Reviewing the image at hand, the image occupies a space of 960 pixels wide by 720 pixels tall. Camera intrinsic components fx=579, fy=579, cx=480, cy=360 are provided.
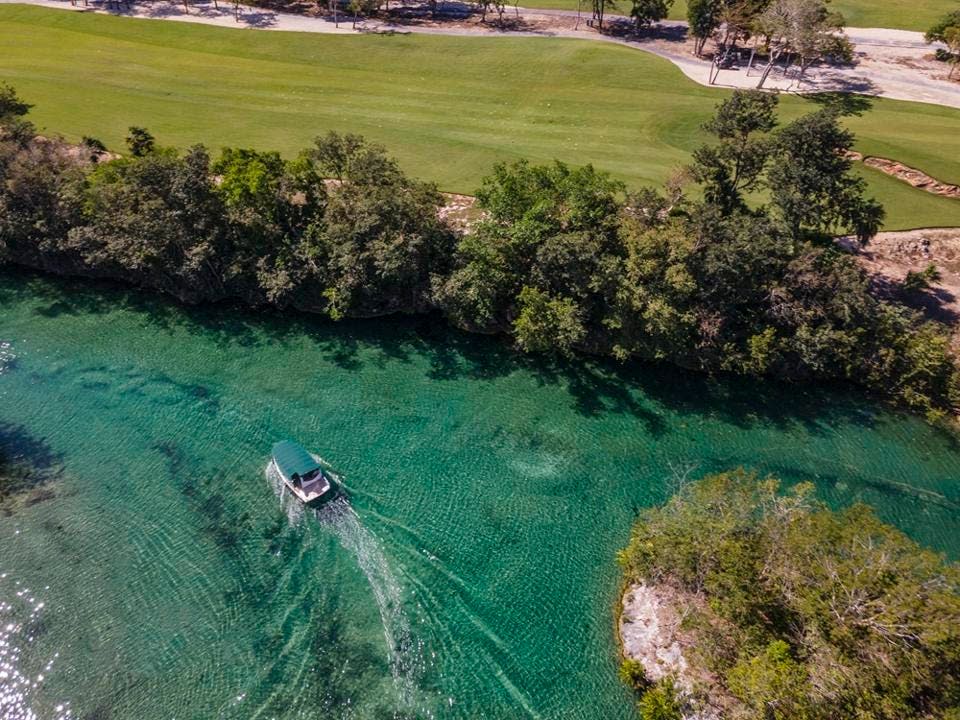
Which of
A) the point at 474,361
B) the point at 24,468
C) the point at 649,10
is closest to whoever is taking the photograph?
the point at 24,468

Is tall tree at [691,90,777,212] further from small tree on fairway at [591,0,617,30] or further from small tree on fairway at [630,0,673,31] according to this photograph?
small tree on fairway at [591,0,617,30]

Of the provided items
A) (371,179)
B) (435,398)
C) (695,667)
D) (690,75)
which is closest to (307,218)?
(371,179)

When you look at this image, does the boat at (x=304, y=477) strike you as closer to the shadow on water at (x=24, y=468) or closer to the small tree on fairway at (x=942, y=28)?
the shadow on water at (x=24, y=468)

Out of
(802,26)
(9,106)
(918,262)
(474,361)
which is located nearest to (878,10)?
(802,26)

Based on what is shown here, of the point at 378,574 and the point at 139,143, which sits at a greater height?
the point at 139,143

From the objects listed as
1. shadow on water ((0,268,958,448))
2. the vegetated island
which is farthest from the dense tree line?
the vegetated island

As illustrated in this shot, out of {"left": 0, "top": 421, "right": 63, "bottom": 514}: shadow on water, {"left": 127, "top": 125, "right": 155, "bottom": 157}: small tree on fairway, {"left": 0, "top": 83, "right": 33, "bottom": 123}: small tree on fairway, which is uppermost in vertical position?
{"left": 0, "top": 83, "right": 33, "bottom": 123}: small tree on fairway

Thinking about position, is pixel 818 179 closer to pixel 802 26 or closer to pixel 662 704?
pixel 802 26
